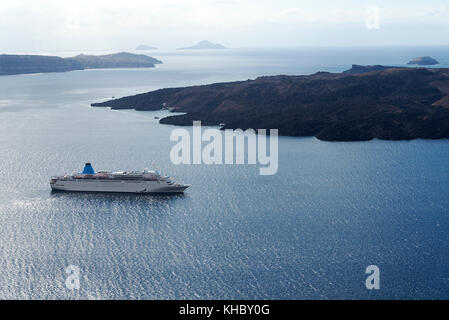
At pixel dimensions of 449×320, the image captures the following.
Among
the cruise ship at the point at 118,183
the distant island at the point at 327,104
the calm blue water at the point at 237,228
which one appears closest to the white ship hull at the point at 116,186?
the cruise ship at the point at 118,183

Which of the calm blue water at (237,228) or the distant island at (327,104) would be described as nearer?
the calm blue water at (237,228)

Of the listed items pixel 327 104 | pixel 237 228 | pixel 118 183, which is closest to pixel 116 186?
pixel 118 183

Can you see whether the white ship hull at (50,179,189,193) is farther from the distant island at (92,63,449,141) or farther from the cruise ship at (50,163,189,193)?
the distant island at (92,63,449,141)

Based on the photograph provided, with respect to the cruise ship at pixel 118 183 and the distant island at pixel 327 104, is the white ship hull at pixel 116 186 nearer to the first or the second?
Answer: the cruise ship at pixel 118 183

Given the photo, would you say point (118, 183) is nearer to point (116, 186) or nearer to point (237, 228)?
point (116, 186)
